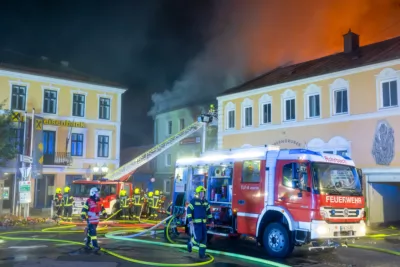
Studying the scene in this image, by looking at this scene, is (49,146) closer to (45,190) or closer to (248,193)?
(45,190)

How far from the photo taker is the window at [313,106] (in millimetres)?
→ 22391

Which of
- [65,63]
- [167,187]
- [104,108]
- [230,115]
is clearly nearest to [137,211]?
[230,115]

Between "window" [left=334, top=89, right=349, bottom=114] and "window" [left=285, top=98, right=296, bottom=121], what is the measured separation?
2586 mm

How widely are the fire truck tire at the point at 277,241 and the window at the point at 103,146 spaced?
2088 centimetres

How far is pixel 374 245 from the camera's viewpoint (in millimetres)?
12891

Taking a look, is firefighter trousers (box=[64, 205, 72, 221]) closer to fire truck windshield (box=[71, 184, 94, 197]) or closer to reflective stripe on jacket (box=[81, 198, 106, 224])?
fire truck windshield (box=[71, 184, 94, 197])

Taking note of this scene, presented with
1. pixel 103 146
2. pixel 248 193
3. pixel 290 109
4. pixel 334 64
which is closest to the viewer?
pixel 248 193

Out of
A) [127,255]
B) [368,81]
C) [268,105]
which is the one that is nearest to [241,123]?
[268,105]

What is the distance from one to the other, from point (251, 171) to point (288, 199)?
5.44 ft

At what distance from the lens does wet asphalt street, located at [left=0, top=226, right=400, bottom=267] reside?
9.38 metres

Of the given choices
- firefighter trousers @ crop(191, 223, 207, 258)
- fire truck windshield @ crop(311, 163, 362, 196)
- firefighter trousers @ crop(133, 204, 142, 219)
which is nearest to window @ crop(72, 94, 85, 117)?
firefighter trousers @ crop(133, 204, 142, 219)

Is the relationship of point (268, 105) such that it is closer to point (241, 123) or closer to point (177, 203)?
point (241, 123)

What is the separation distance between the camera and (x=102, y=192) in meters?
20.0

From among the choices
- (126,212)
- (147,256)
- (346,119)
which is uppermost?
(346,119)
